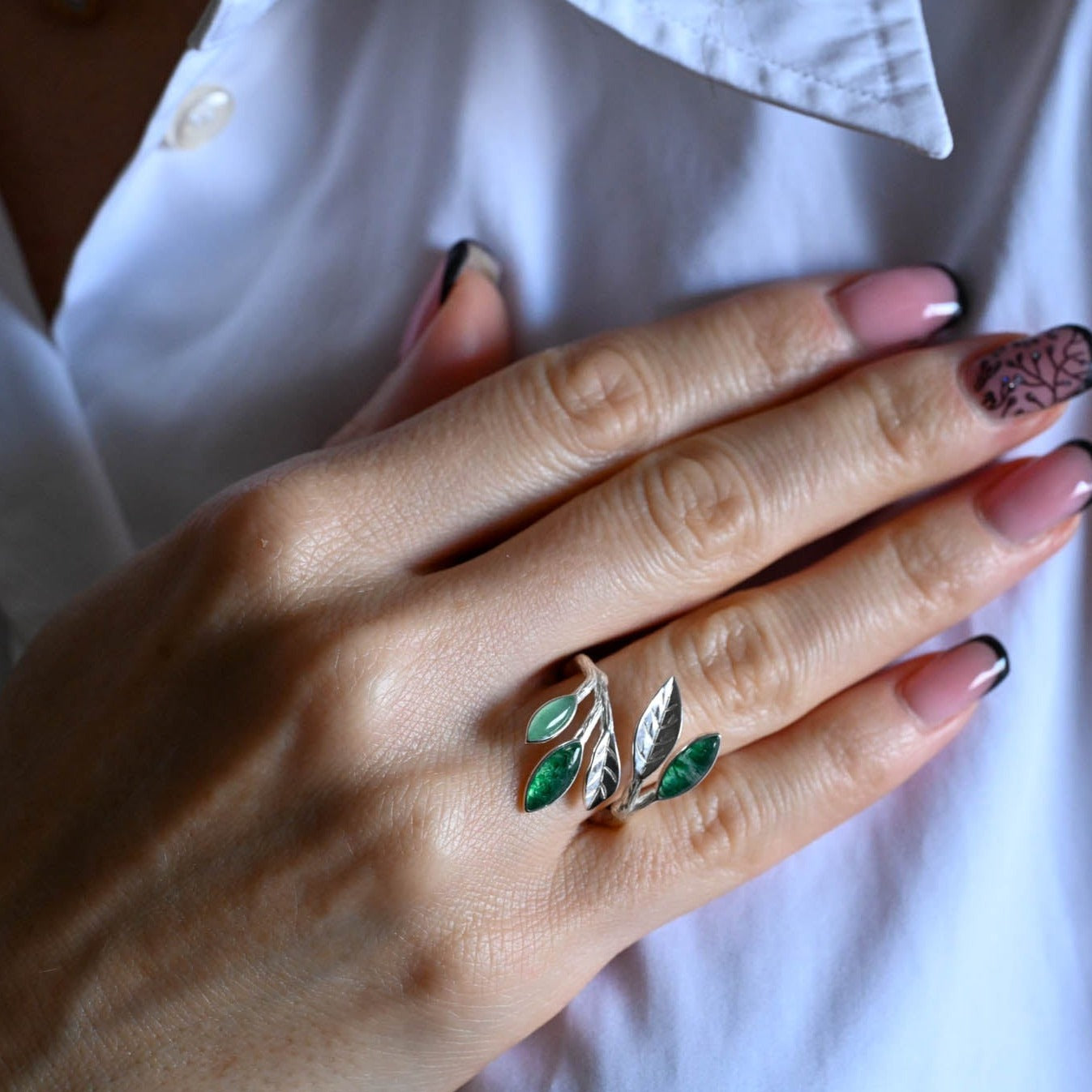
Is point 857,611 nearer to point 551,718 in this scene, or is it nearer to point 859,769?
point 859,769

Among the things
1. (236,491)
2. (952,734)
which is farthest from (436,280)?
(952,734)

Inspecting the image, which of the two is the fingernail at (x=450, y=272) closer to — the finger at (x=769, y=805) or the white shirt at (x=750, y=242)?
the white shirt at (x=750, y=242)

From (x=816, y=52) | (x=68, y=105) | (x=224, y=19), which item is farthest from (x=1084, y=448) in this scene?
(x=68, y=105)

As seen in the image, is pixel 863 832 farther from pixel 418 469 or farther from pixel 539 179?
pixel 539 179

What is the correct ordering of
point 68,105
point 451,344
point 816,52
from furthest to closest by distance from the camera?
point 68,105 → point 451,344 → point 816,52

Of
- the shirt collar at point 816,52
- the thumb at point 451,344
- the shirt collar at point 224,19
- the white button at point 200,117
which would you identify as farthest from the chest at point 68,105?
the shirt collar at point 816,52
